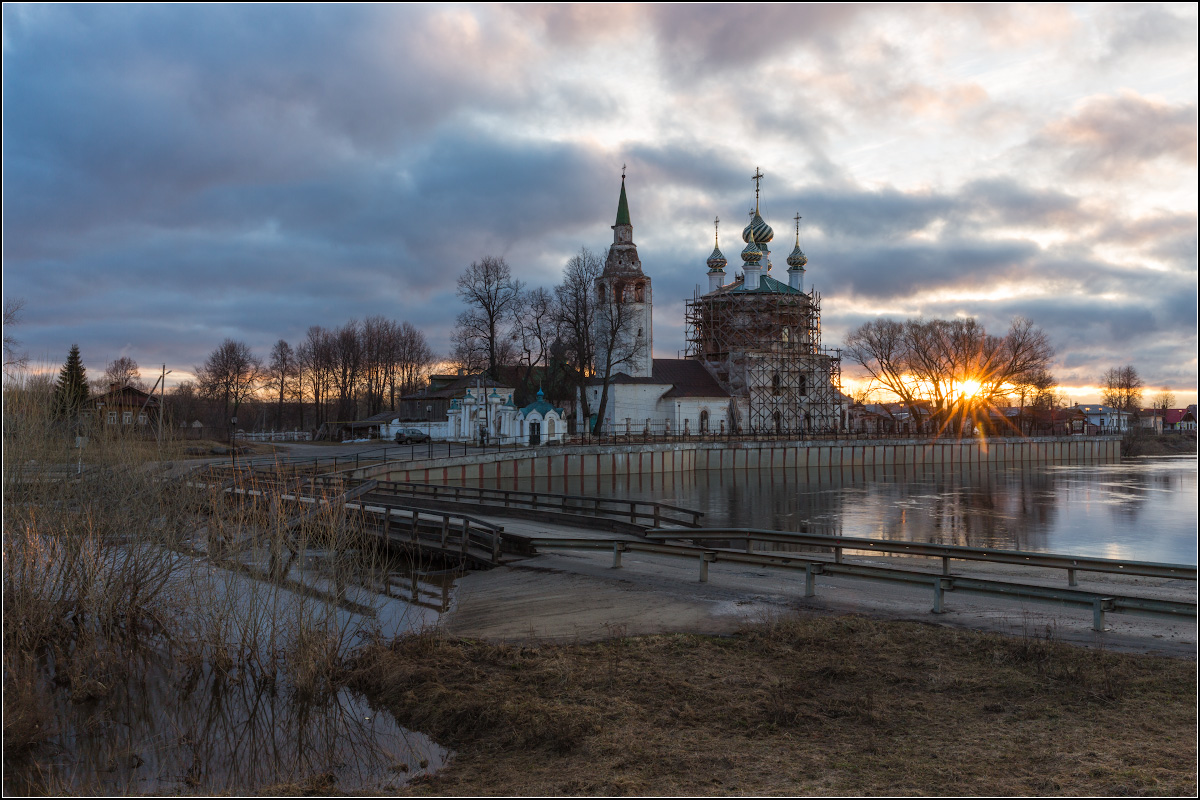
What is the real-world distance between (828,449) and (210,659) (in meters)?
63.7

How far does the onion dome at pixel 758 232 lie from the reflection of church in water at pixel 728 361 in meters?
0.10

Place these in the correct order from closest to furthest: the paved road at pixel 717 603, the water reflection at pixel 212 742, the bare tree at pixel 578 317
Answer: the water reflection at pixel 212 742 → the paved road at pixel 717 603 → the bare tree at pixel 578 317

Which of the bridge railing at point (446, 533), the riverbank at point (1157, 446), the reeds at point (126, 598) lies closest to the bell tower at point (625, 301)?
the bridge railing at point (446, 533)

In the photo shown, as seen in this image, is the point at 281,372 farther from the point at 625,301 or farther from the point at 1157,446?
the point at 1157,446

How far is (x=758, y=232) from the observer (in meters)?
82.9

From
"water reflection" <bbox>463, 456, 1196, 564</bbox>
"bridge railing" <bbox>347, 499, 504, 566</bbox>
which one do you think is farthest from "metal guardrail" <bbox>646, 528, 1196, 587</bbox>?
"water reflection" <bbox>463, 456, 1196, 564</bbox>

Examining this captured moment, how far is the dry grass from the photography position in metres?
6.90

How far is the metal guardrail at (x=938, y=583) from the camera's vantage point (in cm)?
1036

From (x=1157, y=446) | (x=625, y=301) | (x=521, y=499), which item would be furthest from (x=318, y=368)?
(x=1157, y=446)

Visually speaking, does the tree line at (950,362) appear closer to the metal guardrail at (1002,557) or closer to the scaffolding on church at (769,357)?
the scaffolding on church at (769,357)

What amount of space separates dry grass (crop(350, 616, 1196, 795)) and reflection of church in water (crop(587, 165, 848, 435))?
175ft

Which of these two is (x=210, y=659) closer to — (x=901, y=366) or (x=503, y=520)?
(x=503, y=520)

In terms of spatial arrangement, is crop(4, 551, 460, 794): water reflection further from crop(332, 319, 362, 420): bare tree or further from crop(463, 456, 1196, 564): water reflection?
crop(332, 319, 362, 420): bare tree

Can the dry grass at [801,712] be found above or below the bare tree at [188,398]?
below
